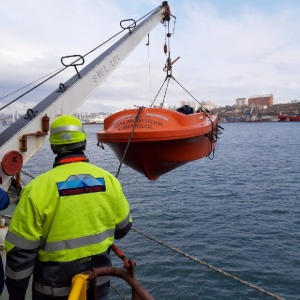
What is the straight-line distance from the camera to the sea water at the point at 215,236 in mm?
7582

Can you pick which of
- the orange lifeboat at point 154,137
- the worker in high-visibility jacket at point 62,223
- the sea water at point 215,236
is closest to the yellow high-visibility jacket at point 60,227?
the worker in high-visibility jacket at point 62,223

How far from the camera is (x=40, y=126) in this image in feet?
11.0

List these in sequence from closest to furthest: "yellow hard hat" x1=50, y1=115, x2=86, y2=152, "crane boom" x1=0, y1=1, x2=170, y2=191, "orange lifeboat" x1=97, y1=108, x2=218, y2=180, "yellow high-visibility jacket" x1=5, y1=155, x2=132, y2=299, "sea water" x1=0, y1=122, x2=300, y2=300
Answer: "yellow high-visibility jacket" x1=5, y1=155, x2=132, y2=299 → "yellow hard hat" x1=50, y1=115, x2=86, y2=152 → "crane boom" x1=0, y1=1, x2=170, y2=191 → "orange lifeboat" x1=97, y1=108, x2=218, y2=180 → "sea water" x1=0, y1=122, x2=300, y2=300

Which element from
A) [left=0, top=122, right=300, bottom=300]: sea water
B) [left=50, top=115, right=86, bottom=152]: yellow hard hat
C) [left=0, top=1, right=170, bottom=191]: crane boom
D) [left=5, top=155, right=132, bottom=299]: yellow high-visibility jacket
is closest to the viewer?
[left=5, top=155, right=132, bottom=299]: yellow high-visibility jacket

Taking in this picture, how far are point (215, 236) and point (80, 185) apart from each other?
903cm

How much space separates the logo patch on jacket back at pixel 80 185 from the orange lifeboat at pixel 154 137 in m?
2.84

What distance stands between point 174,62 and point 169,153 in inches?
96.3

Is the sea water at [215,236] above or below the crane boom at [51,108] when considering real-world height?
below

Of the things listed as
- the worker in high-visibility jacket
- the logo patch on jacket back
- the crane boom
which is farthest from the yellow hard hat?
the crane boom

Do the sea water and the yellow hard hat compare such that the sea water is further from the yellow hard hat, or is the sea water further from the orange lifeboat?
the yellow hard hat

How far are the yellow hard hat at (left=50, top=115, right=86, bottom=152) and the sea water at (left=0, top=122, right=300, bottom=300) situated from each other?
84.4 inches

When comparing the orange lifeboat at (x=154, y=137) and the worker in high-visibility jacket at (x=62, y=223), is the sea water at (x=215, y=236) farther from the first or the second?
the worker in high-visibility jacket at (x=62, y=223)

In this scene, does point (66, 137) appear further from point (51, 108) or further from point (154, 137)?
point (154, 137)

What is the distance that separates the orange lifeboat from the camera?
4977 mm
